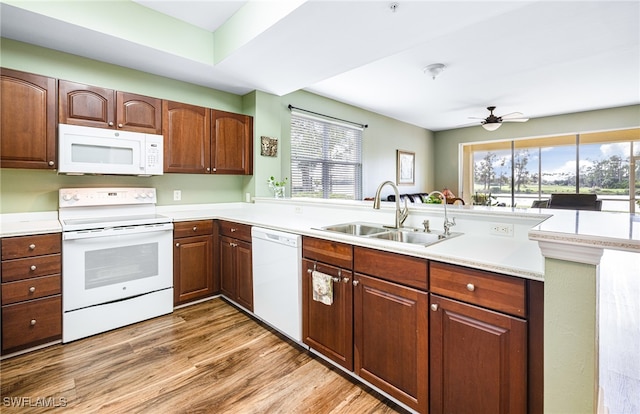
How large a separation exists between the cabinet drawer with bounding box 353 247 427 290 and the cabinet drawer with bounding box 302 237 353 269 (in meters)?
0.05

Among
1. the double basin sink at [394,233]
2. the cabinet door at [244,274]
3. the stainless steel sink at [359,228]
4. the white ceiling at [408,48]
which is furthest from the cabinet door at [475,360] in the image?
the white ceiling at [408,48]

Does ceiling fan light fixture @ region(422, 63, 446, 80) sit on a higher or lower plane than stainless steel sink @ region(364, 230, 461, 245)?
higher

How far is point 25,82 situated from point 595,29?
467 cm

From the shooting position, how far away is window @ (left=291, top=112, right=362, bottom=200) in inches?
168

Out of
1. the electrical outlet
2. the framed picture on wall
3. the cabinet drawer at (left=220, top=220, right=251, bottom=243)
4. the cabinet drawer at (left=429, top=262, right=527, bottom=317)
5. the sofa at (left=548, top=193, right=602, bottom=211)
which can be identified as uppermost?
the framed picture on wall

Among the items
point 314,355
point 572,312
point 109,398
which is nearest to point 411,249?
point 572,312

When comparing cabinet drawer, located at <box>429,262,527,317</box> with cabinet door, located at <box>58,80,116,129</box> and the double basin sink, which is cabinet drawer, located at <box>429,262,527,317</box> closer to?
the double basin sink

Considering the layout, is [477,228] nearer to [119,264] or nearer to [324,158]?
[119,264]

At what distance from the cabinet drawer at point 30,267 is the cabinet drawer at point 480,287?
2576 mm

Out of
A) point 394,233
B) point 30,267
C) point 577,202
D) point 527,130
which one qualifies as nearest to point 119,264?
point 30,267

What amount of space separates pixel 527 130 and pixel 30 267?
8.02m

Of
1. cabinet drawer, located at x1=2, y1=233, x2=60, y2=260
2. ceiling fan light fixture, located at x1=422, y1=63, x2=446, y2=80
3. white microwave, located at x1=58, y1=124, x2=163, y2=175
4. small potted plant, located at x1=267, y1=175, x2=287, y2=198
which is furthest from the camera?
small potted plant, located at x1=267, y1=175, x2=287, y2=198

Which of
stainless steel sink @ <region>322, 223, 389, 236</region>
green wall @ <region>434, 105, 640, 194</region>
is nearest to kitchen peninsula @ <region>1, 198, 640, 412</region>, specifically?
stainless steel sink @ <region>322, 223, 389, 236</region>

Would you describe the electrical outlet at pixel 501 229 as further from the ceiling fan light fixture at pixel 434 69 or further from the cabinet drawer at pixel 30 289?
the cabinet drawer at pixel 30 289
